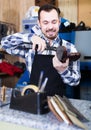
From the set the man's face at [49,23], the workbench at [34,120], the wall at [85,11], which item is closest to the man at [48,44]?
the man's face at [49,23]

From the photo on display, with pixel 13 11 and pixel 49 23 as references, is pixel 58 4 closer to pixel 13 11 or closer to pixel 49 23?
pixel 13 11

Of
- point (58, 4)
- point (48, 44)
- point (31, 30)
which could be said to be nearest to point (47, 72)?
point (48, 44)

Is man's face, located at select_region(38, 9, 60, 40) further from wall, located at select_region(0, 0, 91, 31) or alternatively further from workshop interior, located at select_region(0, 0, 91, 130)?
wall, located at select_region(0, 0, 91, 31)

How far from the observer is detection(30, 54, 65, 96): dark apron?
5.47 feet

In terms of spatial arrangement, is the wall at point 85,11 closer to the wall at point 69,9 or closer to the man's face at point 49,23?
the wall at point 69,9

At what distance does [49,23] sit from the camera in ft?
5.73

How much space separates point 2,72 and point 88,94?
1.21 metres

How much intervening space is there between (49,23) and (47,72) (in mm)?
345

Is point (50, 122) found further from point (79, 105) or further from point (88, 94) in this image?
point (88, 94)

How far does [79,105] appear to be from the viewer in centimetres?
127

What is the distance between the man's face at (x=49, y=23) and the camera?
1.75m

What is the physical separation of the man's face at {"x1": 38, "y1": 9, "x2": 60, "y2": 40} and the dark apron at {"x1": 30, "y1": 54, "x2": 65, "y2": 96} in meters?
0.17

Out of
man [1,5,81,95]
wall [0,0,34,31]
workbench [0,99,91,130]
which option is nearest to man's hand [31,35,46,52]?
man [1,5,81,95]

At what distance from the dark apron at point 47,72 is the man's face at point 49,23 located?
17 cm
